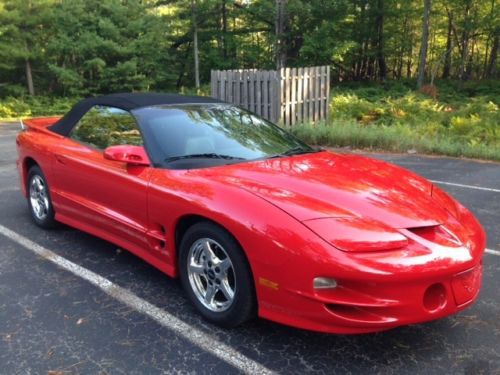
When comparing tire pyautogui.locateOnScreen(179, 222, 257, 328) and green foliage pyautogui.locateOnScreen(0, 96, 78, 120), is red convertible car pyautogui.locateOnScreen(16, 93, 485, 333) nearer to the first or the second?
tire pyautogui.locateOnScreen(179, 222, 257, 328)

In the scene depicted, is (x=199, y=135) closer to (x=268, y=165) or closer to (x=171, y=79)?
(x=268, y=165)

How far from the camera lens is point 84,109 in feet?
15.5

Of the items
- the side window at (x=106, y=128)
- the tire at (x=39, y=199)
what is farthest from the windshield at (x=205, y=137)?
the tire at (x=39, y=199)

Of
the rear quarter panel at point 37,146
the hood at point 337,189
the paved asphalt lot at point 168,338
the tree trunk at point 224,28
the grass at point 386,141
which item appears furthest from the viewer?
the tree trunk at point 224,28

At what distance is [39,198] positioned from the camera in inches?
201

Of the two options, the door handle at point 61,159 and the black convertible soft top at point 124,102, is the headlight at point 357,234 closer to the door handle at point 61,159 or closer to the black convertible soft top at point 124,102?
the black convertible soft top at point 124,102

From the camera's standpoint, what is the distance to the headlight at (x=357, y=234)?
257 cm

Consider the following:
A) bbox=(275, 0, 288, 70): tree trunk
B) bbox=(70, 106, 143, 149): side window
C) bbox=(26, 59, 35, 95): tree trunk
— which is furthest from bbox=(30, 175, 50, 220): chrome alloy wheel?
bbox=(275, 0, 288, 70): tree trunk

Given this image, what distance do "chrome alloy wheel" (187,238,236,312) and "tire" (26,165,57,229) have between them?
2308 mm

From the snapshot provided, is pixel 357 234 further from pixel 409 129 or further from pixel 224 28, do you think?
pixel 224 28

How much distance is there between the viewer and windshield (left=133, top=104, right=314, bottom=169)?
3625 millimetres

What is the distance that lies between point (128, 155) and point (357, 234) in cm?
179

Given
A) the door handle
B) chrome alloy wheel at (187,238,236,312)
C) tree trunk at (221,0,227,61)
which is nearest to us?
chrome alloy wheel at (187,238,236,312)

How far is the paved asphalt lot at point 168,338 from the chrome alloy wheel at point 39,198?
992 millimetres
